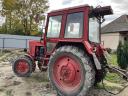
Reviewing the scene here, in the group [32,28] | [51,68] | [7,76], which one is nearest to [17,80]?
[7,76]

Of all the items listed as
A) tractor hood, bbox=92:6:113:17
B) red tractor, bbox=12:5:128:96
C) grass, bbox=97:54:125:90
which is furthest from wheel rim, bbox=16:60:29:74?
tractor hood, bbox=92:6:113:17

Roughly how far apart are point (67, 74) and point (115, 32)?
27371 millimetres

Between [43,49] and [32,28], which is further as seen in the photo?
[32,28]

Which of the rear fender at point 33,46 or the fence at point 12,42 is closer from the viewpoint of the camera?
the rear fender at point 33,46

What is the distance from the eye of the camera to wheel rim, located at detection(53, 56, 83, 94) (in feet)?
21.7

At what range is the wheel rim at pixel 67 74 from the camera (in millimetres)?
6613

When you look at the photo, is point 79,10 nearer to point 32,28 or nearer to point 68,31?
point 68,31

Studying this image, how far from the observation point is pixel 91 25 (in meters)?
7.25

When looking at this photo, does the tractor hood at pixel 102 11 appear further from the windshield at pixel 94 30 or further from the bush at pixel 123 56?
the bush at pixel 123 56

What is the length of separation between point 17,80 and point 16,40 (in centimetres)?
1729

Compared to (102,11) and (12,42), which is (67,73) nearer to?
(102,11)

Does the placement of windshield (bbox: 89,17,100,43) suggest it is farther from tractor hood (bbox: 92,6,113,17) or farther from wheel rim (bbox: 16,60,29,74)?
wheel rim (bbox: 16,60,29,74)

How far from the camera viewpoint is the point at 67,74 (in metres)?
6.77

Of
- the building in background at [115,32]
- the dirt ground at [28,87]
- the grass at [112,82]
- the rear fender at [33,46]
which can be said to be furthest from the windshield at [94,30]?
the building in background at [115,32]
